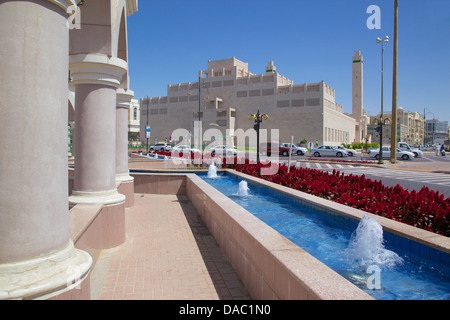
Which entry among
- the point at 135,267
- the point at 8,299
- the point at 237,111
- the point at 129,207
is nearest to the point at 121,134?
the point at 129,207

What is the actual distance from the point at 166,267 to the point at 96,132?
8.16ft

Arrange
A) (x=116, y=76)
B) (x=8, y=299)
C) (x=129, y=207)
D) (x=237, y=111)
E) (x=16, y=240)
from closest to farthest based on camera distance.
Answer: (x=8, y=299), (x=16, y=240), (x=116, y=76), (x=129, y=207), (x=237, y=111)

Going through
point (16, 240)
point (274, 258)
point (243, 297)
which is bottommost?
point (243, 297)

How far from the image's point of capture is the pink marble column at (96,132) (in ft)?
18.1

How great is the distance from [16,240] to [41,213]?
247 millimetres

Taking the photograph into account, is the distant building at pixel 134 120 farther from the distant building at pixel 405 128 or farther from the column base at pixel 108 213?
the distant building at pixel 405 128

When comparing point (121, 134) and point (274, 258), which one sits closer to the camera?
point (274, 258)

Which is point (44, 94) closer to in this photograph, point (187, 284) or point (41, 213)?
point (41, 213)

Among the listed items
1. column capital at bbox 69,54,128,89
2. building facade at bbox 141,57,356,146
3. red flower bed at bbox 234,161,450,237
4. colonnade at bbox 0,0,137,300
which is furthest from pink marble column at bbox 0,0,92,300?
building facade at bbox 141,57,356,146

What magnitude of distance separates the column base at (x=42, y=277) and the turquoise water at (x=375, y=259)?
334cm

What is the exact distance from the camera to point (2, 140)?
2.40 metres

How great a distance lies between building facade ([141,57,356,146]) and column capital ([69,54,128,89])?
186 feet

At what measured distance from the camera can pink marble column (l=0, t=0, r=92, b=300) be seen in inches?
95.1

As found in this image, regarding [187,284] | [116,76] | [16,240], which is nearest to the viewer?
[16,240]
